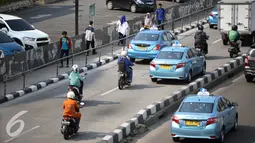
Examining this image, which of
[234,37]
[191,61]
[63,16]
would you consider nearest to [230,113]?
[191,61]

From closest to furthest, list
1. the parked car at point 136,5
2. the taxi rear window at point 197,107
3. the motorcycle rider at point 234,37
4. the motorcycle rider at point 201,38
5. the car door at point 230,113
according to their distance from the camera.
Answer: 1. the taxi rear window at point 197,107
2. the car door at point 230,113
3. the motorcycle rider at point 201,38
4. the motorcycle rider at point 234,37
5. the parked car at point 136,5

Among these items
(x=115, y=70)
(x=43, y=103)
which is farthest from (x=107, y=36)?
(x=43, y=103)

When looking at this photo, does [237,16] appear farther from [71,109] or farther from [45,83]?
[71,109]

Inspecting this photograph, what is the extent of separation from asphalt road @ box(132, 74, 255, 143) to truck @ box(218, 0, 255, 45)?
8639mm

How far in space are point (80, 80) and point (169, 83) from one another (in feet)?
19.3

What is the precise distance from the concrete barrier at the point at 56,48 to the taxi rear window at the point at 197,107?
33.7 ft

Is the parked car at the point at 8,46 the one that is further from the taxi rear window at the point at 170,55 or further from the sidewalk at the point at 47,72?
the taxi rear window at the point at 170,55

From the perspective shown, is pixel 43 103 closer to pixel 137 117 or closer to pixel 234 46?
pixel 137 117

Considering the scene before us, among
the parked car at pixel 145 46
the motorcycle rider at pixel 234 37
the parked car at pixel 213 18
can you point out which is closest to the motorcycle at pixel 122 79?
the parked car at pixel 145 46

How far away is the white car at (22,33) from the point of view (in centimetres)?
3731

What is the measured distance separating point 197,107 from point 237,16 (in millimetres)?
19443

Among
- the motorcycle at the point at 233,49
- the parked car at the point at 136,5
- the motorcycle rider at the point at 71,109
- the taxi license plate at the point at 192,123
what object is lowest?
the taxi license plate at the point at 192,123

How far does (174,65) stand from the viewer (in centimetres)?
3092

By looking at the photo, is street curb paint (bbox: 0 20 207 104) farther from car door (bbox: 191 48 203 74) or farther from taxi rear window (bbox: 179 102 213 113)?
taxi rear window (bbox: 179 102 213 113)
